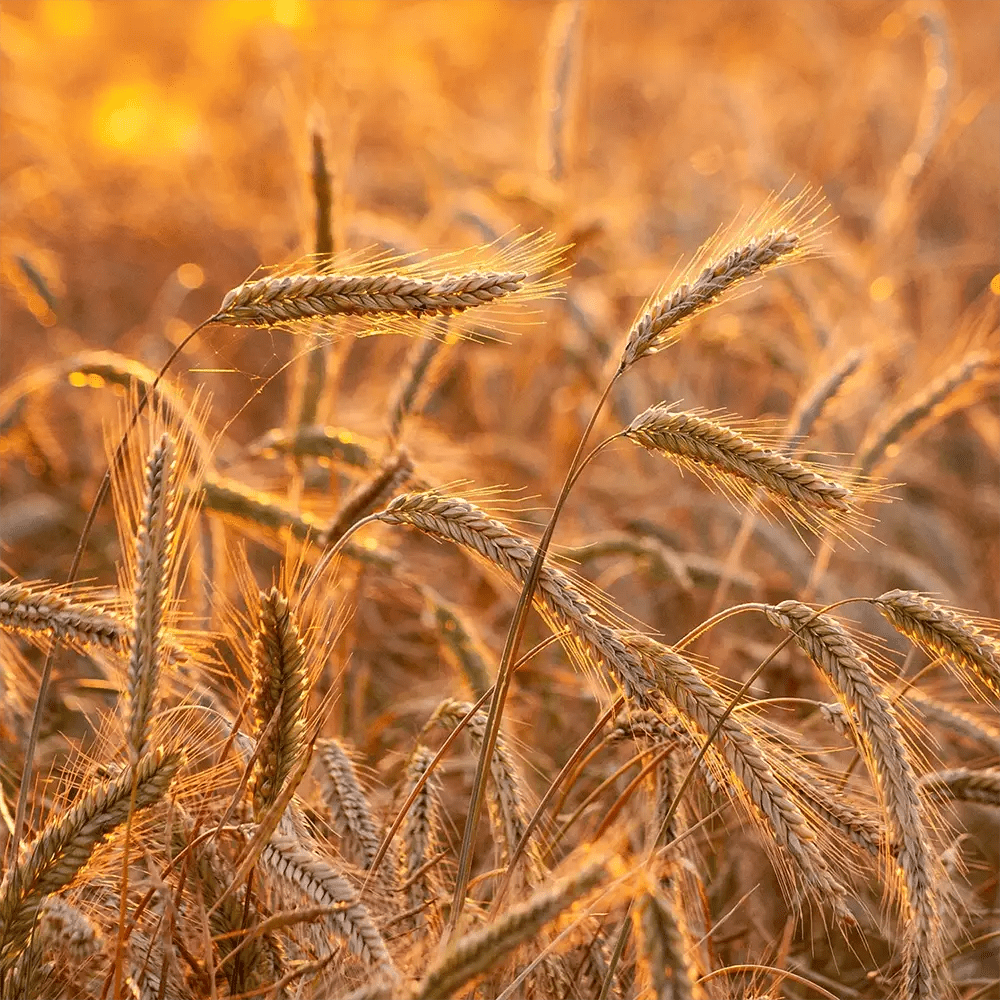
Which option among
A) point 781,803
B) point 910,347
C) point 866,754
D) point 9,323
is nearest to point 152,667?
point 781,803

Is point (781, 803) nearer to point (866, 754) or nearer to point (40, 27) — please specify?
point (866, 754)

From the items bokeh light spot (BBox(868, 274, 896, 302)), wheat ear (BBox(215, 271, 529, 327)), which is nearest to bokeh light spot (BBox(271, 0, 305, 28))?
bokeh light spot (BBox(868, 274, 896, 302))

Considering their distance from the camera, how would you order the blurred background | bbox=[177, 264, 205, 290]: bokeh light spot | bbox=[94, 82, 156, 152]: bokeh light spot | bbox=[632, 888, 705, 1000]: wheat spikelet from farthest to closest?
bbox=[94, 82, 156, 152]: bokeh light spot, bbox=[177, 264, 205, 290]: bokeh light spot, the blurred background, bbox=[632, 888, 705, 1000]: wheat spikelet

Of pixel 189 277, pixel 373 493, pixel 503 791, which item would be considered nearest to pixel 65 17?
pixel 189 277

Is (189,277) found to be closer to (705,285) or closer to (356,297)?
(356,297)

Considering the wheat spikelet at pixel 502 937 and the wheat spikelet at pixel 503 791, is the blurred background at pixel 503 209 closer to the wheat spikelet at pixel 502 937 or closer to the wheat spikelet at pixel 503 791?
the wheat spikelet at pixel 503 791

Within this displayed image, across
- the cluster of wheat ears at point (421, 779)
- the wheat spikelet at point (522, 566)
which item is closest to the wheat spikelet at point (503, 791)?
the cluster of wheat ears at point (421, 779)

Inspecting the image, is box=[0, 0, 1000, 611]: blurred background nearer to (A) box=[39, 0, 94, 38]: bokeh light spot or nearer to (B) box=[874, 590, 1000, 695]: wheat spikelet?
(A) box=[39, 0, 94, 38]: bokeh light spot
